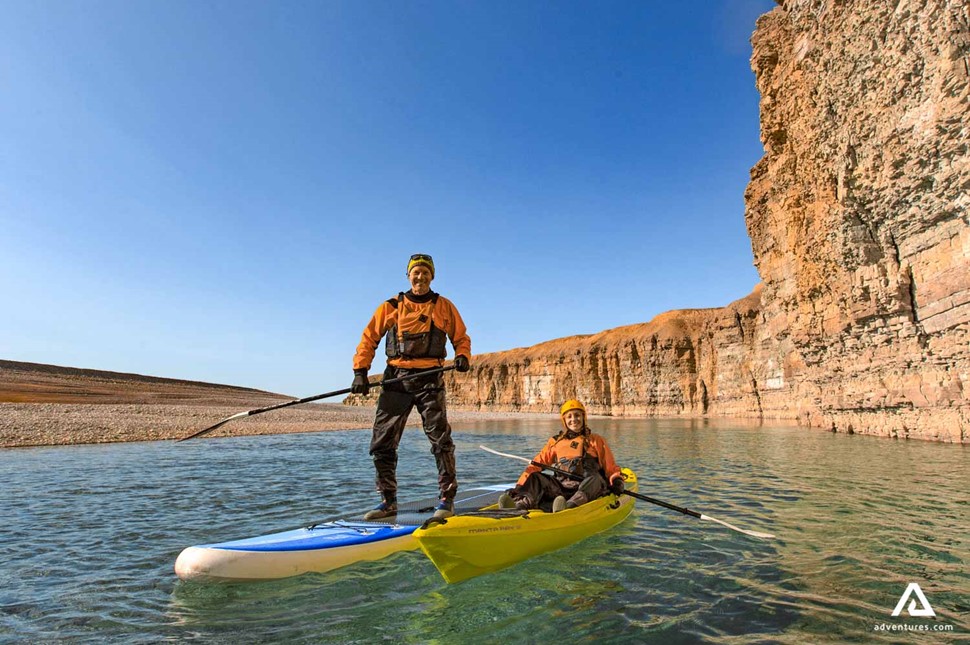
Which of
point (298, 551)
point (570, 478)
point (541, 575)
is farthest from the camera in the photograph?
point (570, 478)

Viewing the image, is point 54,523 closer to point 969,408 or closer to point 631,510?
point 631,510

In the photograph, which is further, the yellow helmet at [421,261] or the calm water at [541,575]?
the yellow helmet at [421,261]

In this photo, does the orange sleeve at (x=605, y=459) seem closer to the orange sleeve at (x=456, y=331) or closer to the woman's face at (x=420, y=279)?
the orange sleeve at (x=456, y=331)

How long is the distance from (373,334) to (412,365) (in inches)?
26.4

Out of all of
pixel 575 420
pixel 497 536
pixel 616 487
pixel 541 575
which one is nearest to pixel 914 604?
pixel 541 575

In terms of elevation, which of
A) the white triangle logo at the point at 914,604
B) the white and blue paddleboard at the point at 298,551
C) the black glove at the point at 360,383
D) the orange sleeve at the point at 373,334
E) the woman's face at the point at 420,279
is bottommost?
the white triangle logo at the point at 914,604

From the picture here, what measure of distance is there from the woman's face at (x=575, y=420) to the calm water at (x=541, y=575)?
1.52 m

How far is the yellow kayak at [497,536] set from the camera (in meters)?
4.82

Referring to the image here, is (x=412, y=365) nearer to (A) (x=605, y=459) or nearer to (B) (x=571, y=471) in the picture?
(B) (x=571, y=471)

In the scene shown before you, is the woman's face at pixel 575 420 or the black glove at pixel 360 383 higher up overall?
the black glove at pixel 360 383

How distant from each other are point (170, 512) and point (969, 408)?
20.0m

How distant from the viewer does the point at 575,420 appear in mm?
7684

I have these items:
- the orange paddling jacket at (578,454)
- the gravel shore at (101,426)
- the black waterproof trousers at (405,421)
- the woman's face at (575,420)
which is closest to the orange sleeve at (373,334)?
Answer: the black waterproof trousers at (405,421)

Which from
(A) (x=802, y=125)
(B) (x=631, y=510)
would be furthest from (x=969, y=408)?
(A) (x=802, y=125)
